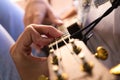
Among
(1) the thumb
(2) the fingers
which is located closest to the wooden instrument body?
(2) the fingers

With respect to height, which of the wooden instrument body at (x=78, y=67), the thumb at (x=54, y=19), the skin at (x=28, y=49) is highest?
the thumb at (x=54, y=19)

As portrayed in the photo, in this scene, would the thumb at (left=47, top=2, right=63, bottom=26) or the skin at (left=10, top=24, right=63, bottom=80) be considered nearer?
the skin at (left=10, top=24, right=63, bottom=80)

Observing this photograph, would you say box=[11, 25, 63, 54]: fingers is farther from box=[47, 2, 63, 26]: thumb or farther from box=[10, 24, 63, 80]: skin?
box=[47, 2, 63, 26]: thumb

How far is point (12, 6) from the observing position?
3.22ft

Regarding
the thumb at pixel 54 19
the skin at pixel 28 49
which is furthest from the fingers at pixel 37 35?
the thumb at pixel 54 19

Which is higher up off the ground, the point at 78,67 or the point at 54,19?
the point at 54,19

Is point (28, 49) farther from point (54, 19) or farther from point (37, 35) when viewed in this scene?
point (54, 19)

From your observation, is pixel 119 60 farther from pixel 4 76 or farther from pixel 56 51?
pixel 4 76

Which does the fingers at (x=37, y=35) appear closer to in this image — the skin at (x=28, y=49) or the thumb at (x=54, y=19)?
the skin at (x=28, y=49)

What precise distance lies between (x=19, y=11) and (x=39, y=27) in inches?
18.5

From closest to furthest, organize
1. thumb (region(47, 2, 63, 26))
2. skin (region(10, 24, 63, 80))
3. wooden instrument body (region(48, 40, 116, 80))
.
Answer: wooden instrument body (region(48, 40, 116, 80))
skin (region(10, 24, 63, 80))
thumb (region(47, 2, 63, 26))

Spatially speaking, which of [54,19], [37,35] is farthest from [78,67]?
[54,19]

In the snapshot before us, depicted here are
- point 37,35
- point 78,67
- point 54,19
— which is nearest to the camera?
point 78,67

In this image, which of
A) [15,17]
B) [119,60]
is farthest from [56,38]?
[15,17]
